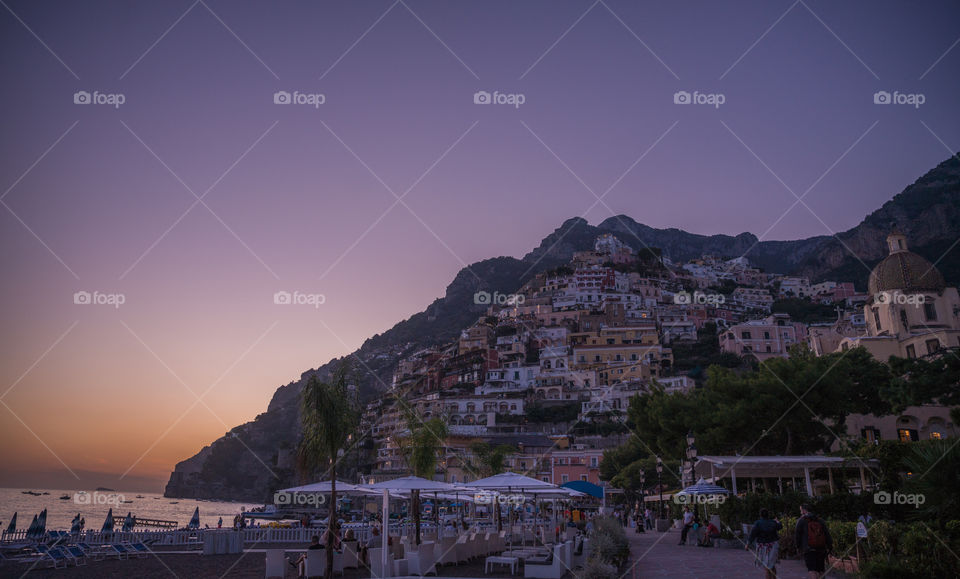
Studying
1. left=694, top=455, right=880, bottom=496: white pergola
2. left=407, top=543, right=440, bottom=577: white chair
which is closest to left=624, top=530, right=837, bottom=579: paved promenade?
left=694, top=455, right=880, bottom=496: white pergola

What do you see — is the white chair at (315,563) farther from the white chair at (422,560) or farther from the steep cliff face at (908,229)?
the steep cliff face at (908,229)

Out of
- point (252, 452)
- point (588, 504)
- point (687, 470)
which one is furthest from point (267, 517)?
point (252, 452)

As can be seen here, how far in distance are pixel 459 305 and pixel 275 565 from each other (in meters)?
163

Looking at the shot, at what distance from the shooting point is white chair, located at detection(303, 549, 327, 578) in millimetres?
13656

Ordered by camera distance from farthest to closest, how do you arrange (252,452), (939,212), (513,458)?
(252,452)
(939,212)
(513,458)

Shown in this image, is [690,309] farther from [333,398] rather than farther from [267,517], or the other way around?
[333,398]

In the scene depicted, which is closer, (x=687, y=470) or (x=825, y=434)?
(x=825, y=434)

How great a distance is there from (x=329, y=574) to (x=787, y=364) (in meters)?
23.4

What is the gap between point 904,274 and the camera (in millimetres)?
47500

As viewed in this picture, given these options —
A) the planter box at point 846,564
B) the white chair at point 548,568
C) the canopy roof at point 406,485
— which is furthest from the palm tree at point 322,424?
the planter box at point 846,564

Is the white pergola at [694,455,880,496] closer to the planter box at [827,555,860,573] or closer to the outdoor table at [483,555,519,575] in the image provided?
the planter box at [827,555,860,573]

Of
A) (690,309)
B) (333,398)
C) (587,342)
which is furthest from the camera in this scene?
(690,309)

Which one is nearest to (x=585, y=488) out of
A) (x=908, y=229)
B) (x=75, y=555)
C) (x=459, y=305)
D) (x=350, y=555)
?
(x=350, y=555)

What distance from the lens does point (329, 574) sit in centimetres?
1265
